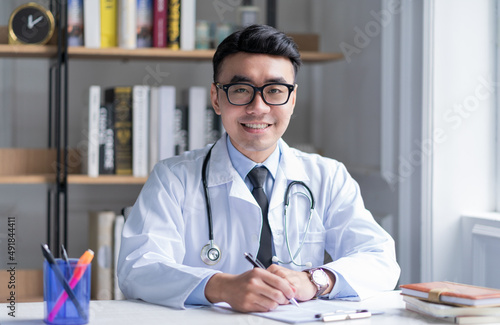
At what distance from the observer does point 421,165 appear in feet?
6.92

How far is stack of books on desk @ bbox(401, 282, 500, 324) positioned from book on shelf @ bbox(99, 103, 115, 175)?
4.71ft

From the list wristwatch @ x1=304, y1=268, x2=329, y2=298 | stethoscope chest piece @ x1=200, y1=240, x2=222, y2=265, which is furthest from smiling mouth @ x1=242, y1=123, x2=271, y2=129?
wristwatch @ x1=304, y1=268, x2=329, y2=298

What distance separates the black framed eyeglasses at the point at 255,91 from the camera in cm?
161

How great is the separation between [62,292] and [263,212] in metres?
0.65

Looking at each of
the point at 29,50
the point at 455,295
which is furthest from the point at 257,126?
the point at 29,50

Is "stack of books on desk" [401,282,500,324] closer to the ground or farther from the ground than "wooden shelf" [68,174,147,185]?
closer to the ground

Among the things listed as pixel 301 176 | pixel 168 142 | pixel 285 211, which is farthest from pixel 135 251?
pixel 168 142

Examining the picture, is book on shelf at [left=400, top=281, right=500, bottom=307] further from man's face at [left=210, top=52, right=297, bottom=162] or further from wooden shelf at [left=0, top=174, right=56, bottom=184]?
wooden shelf at [left=0, top=174, right=56, bottom=184]

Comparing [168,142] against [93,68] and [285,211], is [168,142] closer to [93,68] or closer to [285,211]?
[93,68]

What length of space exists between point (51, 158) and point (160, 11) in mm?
704

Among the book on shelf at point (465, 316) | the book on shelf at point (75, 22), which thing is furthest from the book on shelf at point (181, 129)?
the book on shelf at point (465, 316)

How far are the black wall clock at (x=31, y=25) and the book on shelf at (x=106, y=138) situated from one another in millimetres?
343

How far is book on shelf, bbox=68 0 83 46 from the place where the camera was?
7.56 ft

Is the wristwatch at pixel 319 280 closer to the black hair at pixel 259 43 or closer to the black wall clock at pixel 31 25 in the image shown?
the black hair at pixel 259 43
